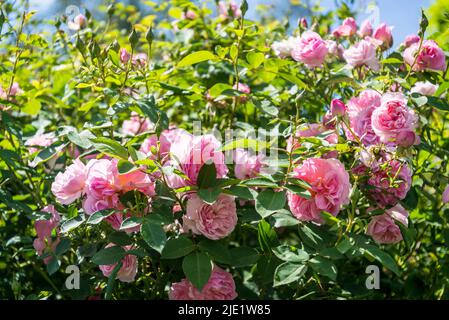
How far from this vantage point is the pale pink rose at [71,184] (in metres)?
1.29

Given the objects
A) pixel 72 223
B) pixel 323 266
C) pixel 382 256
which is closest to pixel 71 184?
pixel 72 223

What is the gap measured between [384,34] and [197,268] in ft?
3.15

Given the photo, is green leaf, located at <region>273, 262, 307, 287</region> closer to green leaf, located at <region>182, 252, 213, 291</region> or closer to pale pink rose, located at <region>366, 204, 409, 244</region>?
green leaf, located at <region>182, 252, 213, 291</region>

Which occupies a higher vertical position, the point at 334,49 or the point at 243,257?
the point at 334,49

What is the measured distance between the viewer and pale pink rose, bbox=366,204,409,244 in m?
1.35

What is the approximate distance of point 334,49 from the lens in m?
1.70

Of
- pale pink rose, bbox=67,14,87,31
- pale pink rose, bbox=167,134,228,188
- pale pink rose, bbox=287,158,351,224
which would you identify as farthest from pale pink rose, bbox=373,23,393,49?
pale pink rose, bbox=67,14,87,31

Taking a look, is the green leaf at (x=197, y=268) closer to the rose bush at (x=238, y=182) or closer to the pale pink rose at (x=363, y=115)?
the rose bush at (x=238, y=182)

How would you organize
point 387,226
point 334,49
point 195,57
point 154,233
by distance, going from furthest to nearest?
point 334,49 → point 195,57 → point 387,226 → point 154,233

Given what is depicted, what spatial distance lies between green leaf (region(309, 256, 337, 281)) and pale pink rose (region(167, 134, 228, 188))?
0.90ft

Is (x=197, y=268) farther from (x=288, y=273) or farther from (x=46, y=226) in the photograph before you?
(x=46, y=226)

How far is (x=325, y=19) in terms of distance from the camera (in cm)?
259

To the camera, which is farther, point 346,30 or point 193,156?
point 346,30

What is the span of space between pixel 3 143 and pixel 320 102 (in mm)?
965
